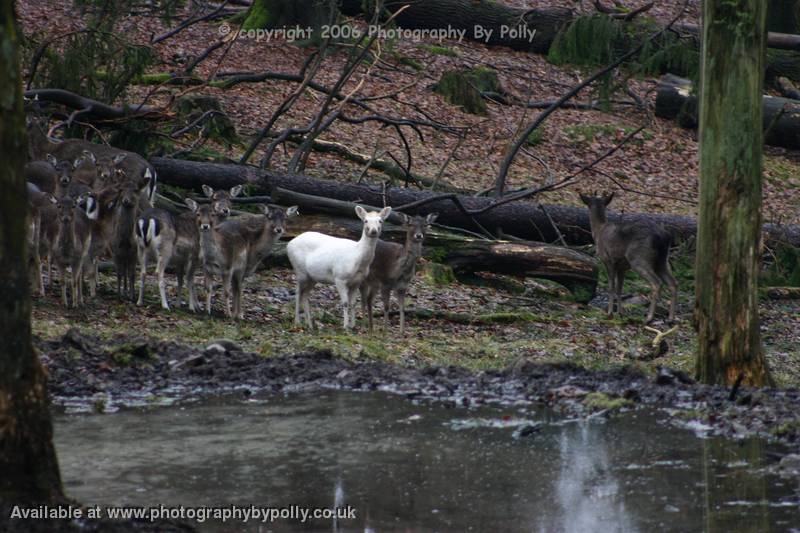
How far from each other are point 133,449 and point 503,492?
2.47m

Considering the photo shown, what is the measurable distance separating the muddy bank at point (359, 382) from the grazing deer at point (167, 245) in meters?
3.06

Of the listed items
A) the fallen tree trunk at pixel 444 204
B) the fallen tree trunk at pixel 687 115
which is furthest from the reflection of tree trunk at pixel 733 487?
the fallen tree trunk at pixel 687 115

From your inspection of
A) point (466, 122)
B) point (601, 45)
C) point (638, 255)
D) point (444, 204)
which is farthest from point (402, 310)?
point (466, 122)

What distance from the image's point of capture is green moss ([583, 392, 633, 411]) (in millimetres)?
8594

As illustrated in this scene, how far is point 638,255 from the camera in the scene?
16.6 m

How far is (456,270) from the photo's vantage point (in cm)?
1706

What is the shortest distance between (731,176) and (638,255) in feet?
24.0

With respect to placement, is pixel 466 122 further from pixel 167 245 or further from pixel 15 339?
pixel 15 339

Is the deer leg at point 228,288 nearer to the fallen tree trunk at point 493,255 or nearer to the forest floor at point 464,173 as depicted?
the forest floor at point 464,173

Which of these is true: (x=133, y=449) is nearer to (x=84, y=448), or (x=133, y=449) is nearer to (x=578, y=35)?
(x=84, y=448)

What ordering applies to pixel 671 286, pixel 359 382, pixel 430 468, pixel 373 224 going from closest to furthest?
pixel 430 468 < pixel 359 382 < pixel 373 224 < pixel 671 286

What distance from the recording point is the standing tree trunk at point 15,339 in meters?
5.20

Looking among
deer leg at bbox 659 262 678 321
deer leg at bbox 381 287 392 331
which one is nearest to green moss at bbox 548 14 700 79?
deer leg at bbox 659 262 678 321

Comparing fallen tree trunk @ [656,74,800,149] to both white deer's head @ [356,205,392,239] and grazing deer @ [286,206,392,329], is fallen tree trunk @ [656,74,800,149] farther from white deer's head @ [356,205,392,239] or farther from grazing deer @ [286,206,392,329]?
grazing deer @ [286,206,392,329]
